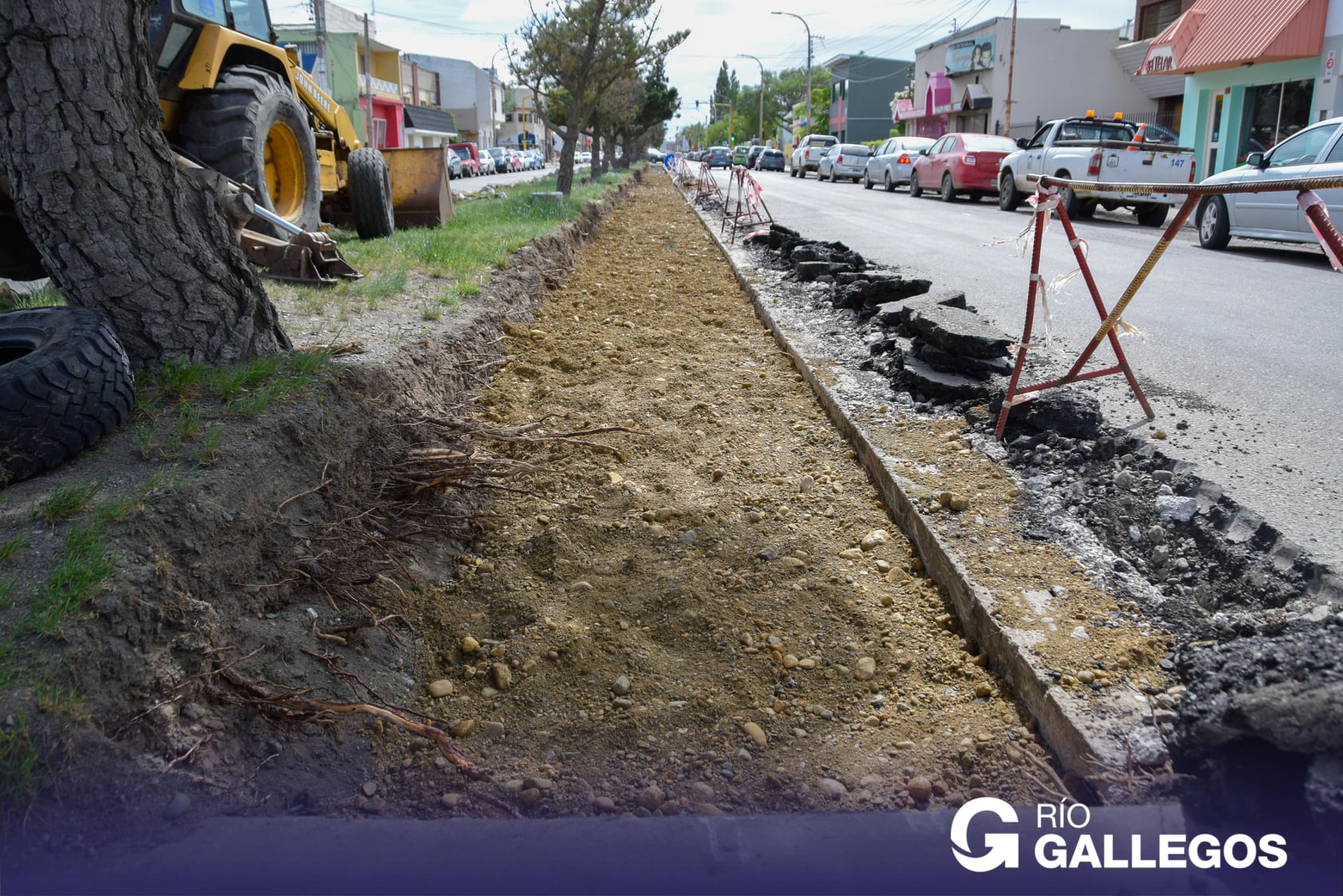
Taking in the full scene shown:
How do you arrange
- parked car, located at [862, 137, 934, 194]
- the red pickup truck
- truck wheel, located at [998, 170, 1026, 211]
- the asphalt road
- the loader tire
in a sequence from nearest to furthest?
1. the asphalt road
2. the loader tire
3. truck wheel, located at [998, 170, 1026, 211]
4. parked car, located at [862, 137, 934, 194]
5. the red pickup truck

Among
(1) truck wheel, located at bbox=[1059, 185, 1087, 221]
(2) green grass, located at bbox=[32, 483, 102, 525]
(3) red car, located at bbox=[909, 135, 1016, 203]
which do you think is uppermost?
(3) red car, located at bbox=[909, 135, 1016, 203]

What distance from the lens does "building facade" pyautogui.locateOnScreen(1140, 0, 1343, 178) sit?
19.0 m

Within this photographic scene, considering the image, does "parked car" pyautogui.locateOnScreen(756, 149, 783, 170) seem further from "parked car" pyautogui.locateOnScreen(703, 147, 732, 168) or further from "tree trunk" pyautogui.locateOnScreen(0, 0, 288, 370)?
"tree trunk" pyautogui.locateOnScreen(0, 0, 288, 370)

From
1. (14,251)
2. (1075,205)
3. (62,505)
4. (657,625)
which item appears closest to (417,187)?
(14,251)

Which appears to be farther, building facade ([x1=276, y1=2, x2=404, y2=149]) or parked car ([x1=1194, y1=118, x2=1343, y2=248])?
building facade ([x1=276, y1=2, x2=404, y2=149])

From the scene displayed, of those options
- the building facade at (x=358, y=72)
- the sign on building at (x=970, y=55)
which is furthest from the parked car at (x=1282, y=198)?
the building facade at (x=358, y=72)

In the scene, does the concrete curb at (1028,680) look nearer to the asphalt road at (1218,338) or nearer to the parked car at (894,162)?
the asphalt road at (1218,338)

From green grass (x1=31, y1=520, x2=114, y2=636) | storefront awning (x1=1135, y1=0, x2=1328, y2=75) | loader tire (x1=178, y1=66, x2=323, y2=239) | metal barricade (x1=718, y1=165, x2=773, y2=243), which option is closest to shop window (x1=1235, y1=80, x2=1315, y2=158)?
storefront awning (x1=1135, y1=0, x2=1328, y2=75)

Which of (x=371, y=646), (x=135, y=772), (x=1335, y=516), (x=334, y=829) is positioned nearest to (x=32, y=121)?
(x=371, y=646)

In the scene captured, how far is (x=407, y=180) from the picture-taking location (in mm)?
12180

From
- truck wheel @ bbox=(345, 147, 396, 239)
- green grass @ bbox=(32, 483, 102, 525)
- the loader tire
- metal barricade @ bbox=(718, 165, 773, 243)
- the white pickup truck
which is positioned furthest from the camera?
the white pickup truck

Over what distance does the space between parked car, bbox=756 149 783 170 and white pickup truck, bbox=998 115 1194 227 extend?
32097 millimetres

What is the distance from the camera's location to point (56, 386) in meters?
3.38

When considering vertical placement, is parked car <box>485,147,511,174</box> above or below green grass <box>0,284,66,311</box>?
above
